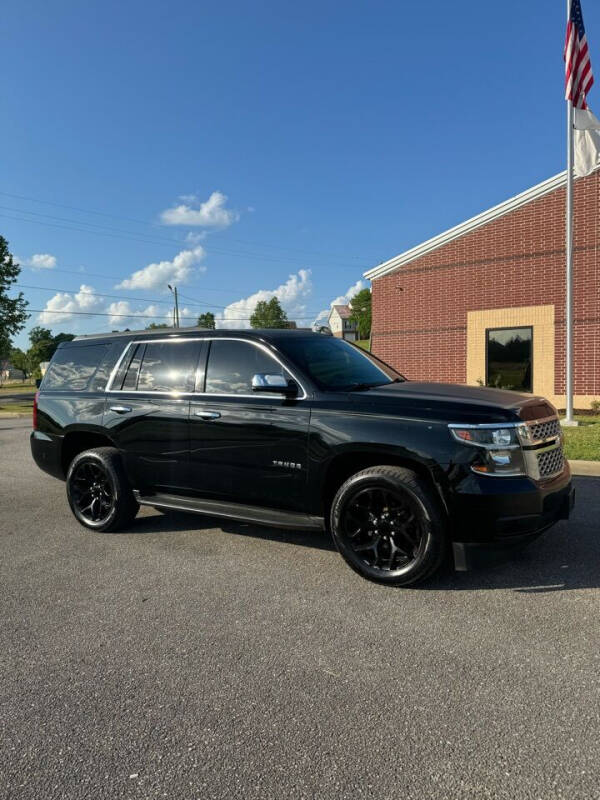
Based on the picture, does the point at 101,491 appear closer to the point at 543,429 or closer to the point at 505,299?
the point at 543,429

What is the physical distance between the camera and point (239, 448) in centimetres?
449

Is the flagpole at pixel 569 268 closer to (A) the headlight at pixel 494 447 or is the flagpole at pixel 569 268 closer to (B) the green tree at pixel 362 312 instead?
(A) the headlight at pixel 494 447

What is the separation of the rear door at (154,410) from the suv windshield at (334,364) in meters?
0.93

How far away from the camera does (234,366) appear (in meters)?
4.77

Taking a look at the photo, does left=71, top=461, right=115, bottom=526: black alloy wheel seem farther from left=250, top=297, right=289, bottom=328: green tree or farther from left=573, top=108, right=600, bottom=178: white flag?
left=250, top=297, right=289, bottom=328: green tree

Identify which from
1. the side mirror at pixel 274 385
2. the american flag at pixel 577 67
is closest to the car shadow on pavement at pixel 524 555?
the side mirror at pixel 274 385

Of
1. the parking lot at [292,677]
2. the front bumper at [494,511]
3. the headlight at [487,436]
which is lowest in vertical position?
the parking lot at [292,677]

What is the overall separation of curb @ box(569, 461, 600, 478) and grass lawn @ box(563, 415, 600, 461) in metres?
0.23

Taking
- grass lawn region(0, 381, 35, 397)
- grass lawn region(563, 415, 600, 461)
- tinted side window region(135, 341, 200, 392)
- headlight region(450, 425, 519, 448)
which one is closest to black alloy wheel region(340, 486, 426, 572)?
headlight region(450, 425, 519, 448)

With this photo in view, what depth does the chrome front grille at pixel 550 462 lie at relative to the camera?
3.77 m

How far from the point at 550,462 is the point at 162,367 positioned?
3392 millimetres

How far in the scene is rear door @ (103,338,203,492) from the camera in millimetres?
4867

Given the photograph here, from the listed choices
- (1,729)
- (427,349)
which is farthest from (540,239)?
(1,729)

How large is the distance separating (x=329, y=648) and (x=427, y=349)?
1464 centimetres
